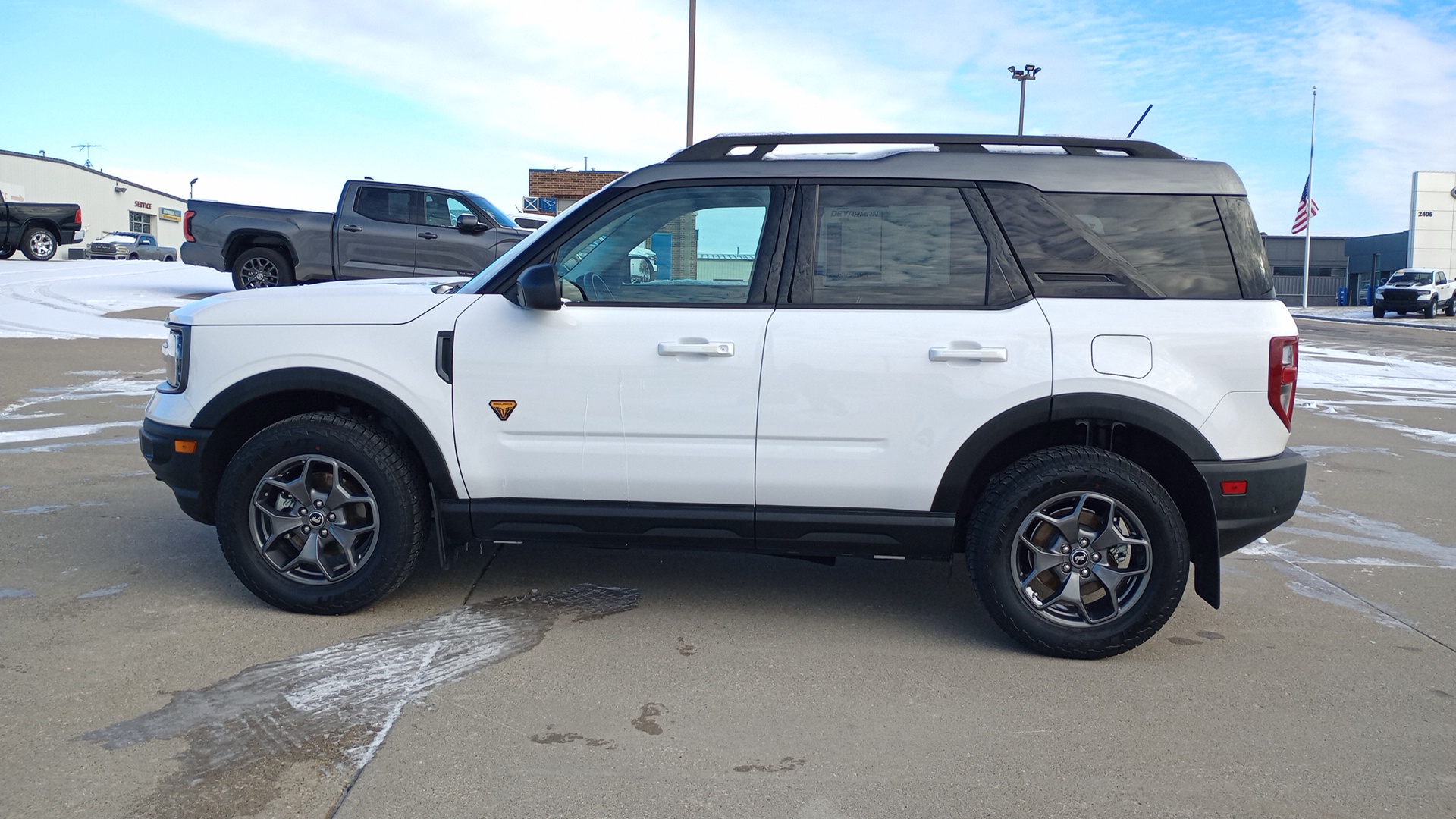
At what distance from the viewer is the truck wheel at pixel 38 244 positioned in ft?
87.7

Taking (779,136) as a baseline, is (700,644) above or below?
below

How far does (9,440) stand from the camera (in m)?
7.58

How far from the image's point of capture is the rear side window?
3.93 meters

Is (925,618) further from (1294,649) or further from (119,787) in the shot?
(119,787)

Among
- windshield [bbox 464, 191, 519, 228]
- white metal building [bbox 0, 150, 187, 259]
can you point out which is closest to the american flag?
windshield [bbox 464, 191, 519, 228]

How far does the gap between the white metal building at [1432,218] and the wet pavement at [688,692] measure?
57699mm

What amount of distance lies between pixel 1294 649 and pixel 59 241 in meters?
30.6

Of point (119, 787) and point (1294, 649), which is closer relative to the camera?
point (119, 787)

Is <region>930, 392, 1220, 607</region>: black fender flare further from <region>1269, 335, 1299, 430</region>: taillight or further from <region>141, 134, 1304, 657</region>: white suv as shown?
<region>1269, 335, 1299, 430</region>: taillight

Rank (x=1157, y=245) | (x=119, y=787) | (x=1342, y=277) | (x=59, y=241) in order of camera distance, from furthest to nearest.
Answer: (x=1342, y=277), (x=59, y=241), (x=1157, y=245), (x=119, y=787)

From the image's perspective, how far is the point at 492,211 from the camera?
47.4ft

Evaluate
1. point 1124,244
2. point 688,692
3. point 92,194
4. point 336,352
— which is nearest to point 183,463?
point 336,352

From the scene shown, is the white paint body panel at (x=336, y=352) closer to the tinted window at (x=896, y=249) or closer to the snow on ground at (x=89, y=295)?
the tinted window at (x=896, y=249)

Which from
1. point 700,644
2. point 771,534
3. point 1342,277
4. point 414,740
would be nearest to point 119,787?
point 414,740
